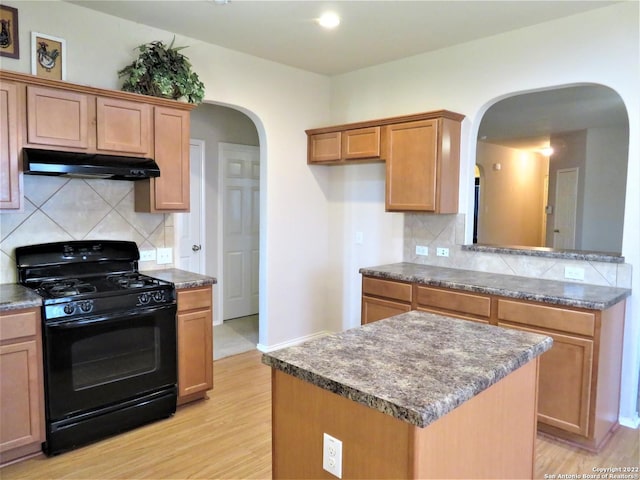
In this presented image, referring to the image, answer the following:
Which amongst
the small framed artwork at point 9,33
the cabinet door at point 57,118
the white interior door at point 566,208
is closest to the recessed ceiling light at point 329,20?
the cabinet door at point 57,118

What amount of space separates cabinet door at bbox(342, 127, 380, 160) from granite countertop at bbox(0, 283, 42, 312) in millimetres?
2654

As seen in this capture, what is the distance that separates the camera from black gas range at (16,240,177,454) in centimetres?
250

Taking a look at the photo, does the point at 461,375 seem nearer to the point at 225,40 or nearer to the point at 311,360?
the point at 311,360

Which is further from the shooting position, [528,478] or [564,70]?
[564,70]

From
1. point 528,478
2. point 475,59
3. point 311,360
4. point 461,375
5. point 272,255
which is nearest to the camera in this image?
point 461,375

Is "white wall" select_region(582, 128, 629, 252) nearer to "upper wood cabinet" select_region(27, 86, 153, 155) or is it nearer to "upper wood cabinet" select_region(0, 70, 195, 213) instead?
"upper wood cabinet" select_region(0, 70, 195, 213)

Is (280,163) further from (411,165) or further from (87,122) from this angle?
(87,122)

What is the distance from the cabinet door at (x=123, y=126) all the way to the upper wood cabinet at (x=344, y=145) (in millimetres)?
1738

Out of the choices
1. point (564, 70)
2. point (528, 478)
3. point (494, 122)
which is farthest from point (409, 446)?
point (494, 122)

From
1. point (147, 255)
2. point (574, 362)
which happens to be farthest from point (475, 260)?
point (147, 255)

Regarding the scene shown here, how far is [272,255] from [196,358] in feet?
4.61

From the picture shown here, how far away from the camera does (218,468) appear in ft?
8.15

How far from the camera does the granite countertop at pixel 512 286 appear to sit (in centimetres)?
263

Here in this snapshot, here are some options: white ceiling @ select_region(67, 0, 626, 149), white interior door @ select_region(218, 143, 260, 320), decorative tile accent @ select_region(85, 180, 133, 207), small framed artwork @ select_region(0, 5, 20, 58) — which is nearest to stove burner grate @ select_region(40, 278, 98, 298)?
decorative tile accent @ select_region(85, 180, 133, 207)
